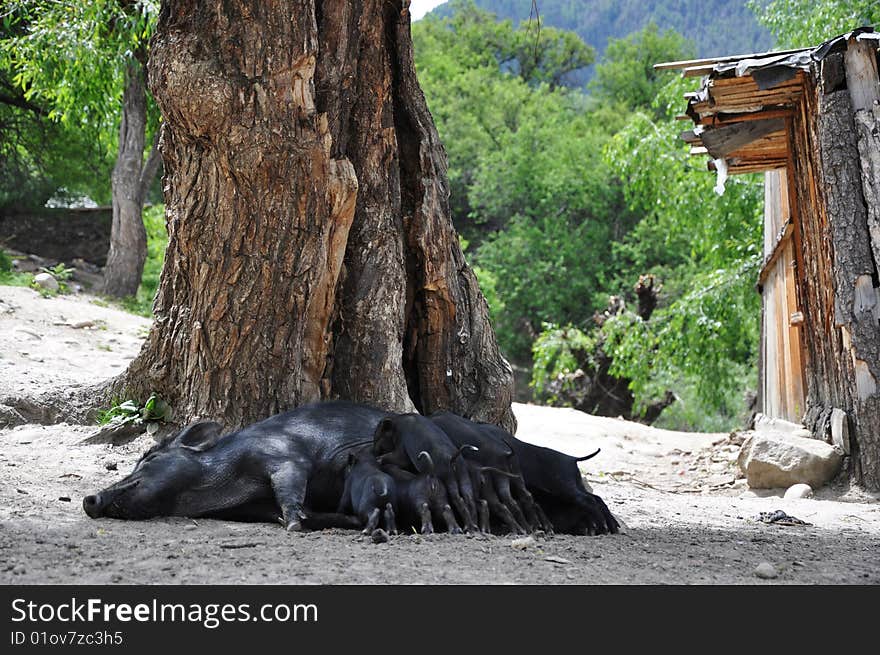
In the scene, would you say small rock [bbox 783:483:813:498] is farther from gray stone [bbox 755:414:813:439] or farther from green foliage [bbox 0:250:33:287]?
green foliage [bbox 0:250:33:287]

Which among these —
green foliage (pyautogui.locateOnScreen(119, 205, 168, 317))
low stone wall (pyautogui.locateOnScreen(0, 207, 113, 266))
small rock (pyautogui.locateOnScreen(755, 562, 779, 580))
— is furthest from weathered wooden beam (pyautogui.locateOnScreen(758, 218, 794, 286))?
low stone wall (pyautogui.locateOnScreen(0, 207, 113, 266))

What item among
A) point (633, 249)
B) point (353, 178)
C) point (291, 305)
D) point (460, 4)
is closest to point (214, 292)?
point (291, 305)

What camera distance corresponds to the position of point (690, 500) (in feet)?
19.3

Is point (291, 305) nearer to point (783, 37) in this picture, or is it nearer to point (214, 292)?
point (214, 292)

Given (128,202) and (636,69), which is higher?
(636,69)

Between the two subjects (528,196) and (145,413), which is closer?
(145,413)

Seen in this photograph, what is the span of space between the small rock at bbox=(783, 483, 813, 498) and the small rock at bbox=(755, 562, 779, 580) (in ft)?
12.9

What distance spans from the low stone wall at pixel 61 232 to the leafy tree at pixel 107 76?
4.44 metres

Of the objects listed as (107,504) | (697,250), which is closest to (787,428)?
(107,504)

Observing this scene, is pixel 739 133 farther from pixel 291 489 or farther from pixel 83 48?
pixel 83 48

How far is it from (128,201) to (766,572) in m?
12.9

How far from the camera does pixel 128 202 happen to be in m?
14.2

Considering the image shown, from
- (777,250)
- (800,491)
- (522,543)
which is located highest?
(777,250)
